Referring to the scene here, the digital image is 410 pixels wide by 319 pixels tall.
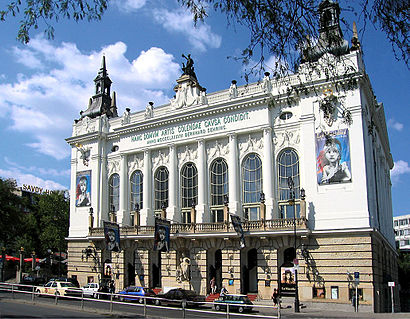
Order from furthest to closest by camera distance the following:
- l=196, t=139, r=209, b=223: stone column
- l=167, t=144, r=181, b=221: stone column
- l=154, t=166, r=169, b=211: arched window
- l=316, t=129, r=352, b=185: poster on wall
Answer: l=154, t=166, r=169, b=211: arched window
l=167, t=144, r=181, b=221: stone column
l=196, t=139, r=209, b=223: stone column
l=316, t=129, r=352, b=185: poster on wall

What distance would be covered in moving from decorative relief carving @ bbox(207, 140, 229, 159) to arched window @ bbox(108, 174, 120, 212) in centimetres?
1285

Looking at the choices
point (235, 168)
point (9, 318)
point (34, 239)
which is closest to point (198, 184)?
point (235, 168)

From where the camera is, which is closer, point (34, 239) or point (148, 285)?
point (148, 285)

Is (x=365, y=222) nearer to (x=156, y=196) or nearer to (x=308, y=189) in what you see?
(x=308, y=189)

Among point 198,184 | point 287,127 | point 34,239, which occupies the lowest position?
point 34,239

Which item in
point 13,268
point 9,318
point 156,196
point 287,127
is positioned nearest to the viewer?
point 9,318

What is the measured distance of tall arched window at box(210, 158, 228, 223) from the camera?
4294cm

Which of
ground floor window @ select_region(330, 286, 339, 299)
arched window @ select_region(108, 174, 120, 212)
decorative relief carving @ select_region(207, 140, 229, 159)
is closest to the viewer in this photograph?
ground floor window @ select_region(330, 286, 339, 299)

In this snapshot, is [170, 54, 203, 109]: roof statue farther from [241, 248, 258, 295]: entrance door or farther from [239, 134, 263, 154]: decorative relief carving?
[241, 248, 258, 295]: entrance door

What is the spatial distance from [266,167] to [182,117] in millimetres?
10877

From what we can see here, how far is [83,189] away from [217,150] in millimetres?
18537

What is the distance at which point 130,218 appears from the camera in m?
48.8

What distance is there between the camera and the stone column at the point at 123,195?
48.5 m

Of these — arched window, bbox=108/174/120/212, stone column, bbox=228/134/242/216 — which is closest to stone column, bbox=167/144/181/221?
stone column, bbox=228/134/242/216
